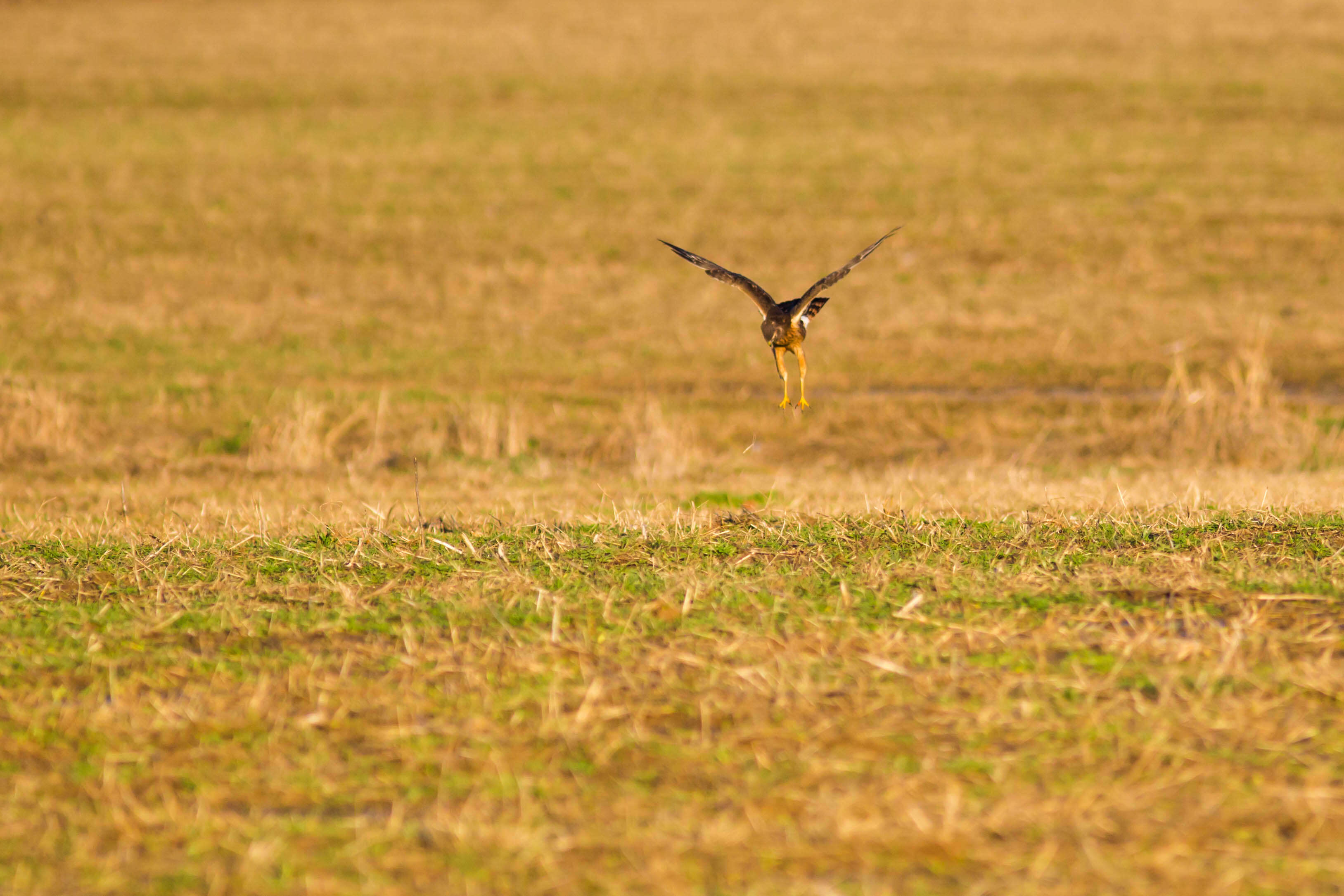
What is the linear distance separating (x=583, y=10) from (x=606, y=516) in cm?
4025

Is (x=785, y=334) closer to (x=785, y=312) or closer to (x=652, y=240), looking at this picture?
(x=785, y=312)

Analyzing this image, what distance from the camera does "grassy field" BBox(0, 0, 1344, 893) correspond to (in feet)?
14.8

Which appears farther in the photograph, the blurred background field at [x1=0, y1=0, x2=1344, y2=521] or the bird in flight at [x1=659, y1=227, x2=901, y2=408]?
the blurred background field at [x1=0, y1=0, x2=1344, y2=521]

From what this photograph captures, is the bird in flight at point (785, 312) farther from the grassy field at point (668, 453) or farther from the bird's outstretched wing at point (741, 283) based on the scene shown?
the grassy field at point (668, 453)

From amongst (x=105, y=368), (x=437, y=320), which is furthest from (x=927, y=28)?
(x=105, y=368)

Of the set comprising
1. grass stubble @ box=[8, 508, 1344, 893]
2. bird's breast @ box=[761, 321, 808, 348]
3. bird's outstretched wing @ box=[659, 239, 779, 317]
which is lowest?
grass stubble @ box=[8, 508, 1344, 893]

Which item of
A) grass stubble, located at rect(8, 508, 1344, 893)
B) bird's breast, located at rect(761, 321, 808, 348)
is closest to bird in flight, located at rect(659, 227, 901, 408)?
bird's breast, located at rect(761, 321, 808, 348)

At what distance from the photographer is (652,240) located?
26.9 m

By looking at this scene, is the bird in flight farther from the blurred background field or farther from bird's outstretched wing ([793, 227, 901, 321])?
the blurred background field

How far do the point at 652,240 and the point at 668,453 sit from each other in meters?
12.3

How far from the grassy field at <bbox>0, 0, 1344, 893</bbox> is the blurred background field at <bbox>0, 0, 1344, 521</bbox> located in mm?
137

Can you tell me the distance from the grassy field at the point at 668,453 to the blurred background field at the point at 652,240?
0.14 m

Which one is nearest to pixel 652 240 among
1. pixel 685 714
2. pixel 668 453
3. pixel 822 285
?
pixel 668 453

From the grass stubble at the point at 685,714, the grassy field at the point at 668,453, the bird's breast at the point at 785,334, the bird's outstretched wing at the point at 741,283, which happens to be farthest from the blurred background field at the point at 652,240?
the grass stubble at the point at 685,714
